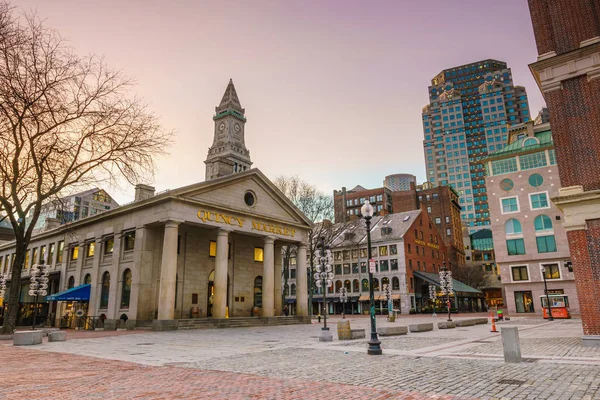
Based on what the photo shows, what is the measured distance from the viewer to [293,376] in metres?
9.51

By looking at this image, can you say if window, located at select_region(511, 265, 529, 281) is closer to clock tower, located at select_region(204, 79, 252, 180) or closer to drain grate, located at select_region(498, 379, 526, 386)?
drain grate, located at select_region(498, 379, 526, 386)

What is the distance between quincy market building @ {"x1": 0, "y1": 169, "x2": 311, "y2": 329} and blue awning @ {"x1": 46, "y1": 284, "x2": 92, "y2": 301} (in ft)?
0.83

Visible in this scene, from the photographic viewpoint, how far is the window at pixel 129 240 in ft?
112

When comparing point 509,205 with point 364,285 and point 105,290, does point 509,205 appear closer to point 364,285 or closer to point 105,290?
point 364,285

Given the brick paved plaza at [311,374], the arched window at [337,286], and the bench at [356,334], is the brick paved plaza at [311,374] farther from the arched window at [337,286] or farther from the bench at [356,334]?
the arched window at [337,286]

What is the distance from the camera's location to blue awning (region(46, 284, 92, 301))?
1300 inches

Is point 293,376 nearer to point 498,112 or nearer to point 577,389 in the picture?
point 577,389

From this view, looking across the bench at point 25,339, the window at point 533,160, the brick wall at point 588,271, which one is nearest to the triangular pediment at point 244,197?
the bench at point 25,339

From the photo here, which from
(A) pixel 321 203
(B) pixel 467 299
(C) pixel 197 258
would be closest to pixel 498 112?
(B) pixel 467 299

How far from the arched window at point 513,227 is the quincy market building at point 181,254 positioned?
27.8 m

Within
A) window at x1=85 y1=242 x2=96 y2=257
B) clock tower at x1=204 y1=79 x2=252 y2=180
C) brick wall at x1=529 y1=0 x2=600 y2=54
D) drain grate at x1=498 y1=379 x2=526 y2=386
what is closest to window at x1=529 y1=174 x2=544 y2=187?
brick wall at x1=529 y1=0 x2=600 y2=54

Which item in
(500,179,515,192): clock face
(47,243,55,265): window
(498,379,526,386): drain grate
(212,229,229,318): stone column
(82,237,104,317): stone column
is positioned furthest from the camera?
(500,179,515,192): clock face

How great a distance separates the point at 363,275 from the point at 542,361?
5591 cm

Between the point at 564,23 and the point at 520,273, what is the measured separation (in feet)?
138
